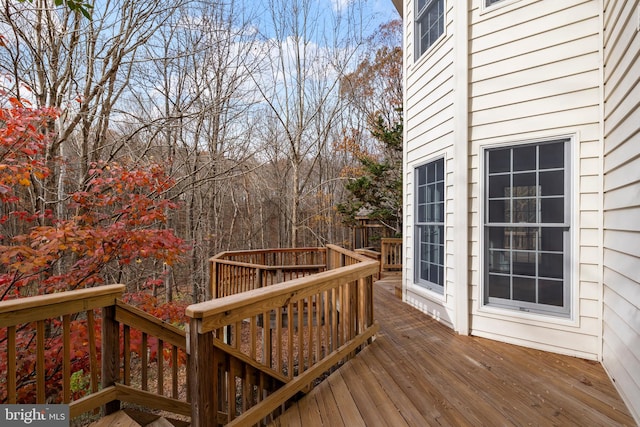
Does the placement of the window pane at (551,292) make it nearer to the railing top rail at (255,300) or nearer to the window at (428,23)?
the railing top rail at (255,300)

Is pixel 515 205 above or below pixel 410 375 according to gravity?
above

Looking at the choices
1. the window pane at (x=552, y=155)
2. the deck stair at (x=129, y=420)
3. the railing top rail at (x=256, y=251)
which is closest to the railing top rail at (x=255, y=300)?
the deck stair at (x=129, y=420)

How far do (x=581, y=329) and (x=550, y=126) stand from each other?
2.06 metres

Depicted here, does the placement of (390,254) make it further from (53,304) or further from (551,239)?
(53,304)

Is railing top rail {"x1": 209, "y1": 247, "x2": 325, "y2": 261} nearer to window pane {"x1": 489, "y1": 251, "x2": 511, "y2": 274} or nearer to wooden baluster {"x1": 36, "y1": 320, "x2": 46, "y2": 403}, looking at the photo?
window pane {"x1": 489, "y1": 251, "x2": 511, "y2": 274}

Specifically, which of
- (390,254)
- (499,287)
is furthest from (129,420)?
(390,254)

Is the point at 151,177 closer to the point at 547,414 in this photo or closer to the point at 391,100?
the point at 547,414

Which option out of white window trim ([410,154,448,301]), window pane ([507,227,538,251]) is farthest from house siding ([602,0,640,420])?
white window trim ([410,154,448,301])

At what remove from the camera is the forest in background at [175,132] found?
411 cm

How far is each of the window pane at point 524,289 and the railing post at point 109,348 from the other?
3.79 m

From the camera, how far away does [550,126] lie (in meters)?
3.14

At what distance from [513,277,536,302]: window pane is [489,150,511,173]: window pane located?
48.6 inches

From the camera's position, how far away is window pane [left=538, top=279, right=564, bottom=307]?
316 cm

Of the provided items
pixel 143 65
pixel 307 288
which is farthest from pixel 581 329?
pixel 143 65
